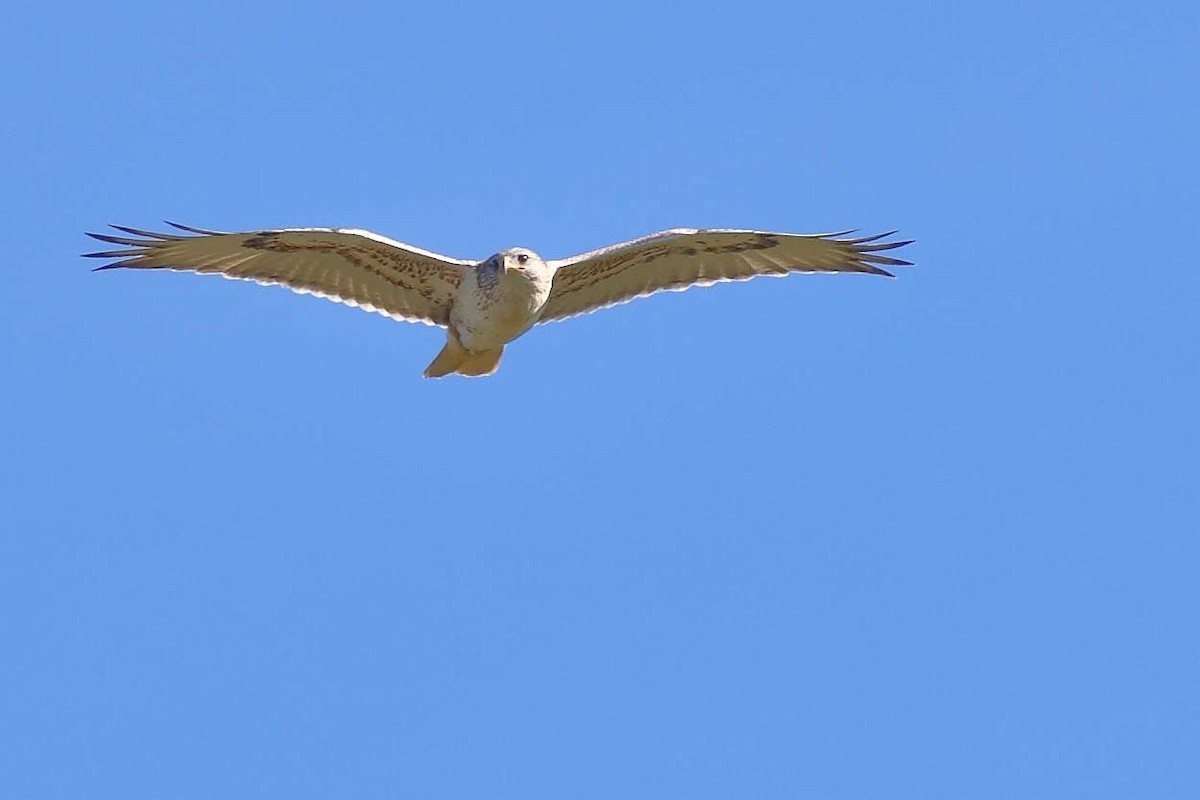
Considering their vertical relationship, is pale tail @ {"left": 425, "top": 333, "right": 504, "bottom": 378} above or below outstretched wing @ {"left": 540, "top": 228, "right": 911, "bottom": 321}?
below

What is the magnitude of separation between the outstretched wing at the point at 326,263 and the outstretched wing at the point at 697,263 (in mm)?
1104

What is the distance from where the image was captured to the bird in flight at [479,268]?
15.6 meters

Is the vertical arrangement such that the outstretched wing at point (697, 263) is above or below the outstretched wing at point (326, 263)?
above

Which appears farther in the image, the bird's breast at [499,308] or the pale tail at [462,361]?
the pale tail at [462,361]

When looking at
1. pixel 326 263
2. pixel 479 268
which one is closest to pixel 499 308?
pixel 479 268

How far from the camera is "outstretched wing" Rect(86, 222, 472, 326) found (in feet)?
51.5

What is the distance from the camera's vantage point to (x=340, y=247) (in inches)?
630

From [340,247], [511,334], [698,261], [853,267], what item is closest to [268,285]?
[340,247]

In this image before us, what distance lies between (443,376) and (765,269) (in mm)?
3220

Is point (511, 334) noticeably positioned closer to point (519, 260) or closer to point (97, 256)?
point (519, 260)

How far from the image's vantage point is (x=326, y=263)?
53.4 ft

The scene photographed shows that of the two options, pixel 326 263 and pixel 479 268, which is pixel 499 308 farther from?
pixel 326 263

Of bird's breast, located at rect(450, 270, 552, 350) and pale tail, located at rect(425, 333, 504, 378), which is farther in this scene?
pale tail, located at rect(425, 333, 504, 378)

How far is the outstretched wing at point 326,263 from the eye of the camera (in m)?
15.7
